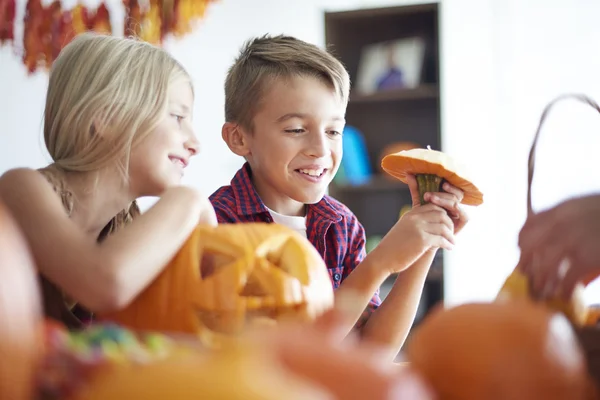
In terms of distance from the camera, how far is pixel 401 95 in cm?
341

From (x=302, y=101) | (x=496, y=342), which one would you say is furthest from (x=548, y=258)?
(x=302, y=101)

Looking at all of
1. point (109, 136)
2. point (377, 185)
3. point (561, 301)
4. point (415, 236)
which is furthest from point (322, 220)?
point (377, 185)

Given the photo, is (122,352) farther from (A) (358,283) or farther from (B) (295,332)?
(A) (358,283)

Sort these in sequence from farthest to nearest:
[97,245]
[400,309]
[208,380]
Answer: [400,309] < [97,245] < [208,380]

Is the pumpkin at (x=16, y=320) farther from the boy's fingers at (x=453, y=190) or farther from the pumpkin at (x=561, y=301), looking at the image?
the boy's fingers at (x=453, y=190)

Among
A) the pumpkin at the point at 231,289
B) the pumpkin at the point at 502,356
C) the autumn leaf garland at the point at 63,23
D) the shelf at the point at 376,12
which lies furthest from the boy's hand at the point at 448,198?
the shelf at the point at 376,12

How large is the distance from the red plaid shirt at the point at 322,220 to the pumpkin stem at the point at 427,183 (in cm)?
36

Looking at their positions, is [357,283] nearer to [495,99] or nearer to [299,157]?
[299,157]

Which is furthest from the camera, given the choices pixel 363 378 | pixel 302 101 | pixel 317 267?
pixel 302 101

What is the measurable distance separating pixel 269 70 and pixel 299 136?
0.17 metres

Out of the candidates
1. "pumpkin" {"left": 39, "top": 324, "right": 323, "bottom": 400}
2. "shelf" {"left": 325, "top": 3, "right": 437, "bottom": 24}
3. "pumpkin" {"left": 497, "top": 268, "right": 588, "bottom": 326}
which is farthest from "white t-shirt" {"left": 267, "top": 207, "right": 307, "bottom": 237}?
"shelf" {"left": 325, "top": 3, "right": 437, "bottom": 24}

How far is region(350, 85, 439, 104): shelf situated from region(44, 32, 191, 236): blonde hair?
2474 millimetres

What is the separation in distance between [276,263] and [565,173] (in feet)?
9.81

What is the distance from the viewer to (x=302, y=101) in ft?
4.44
